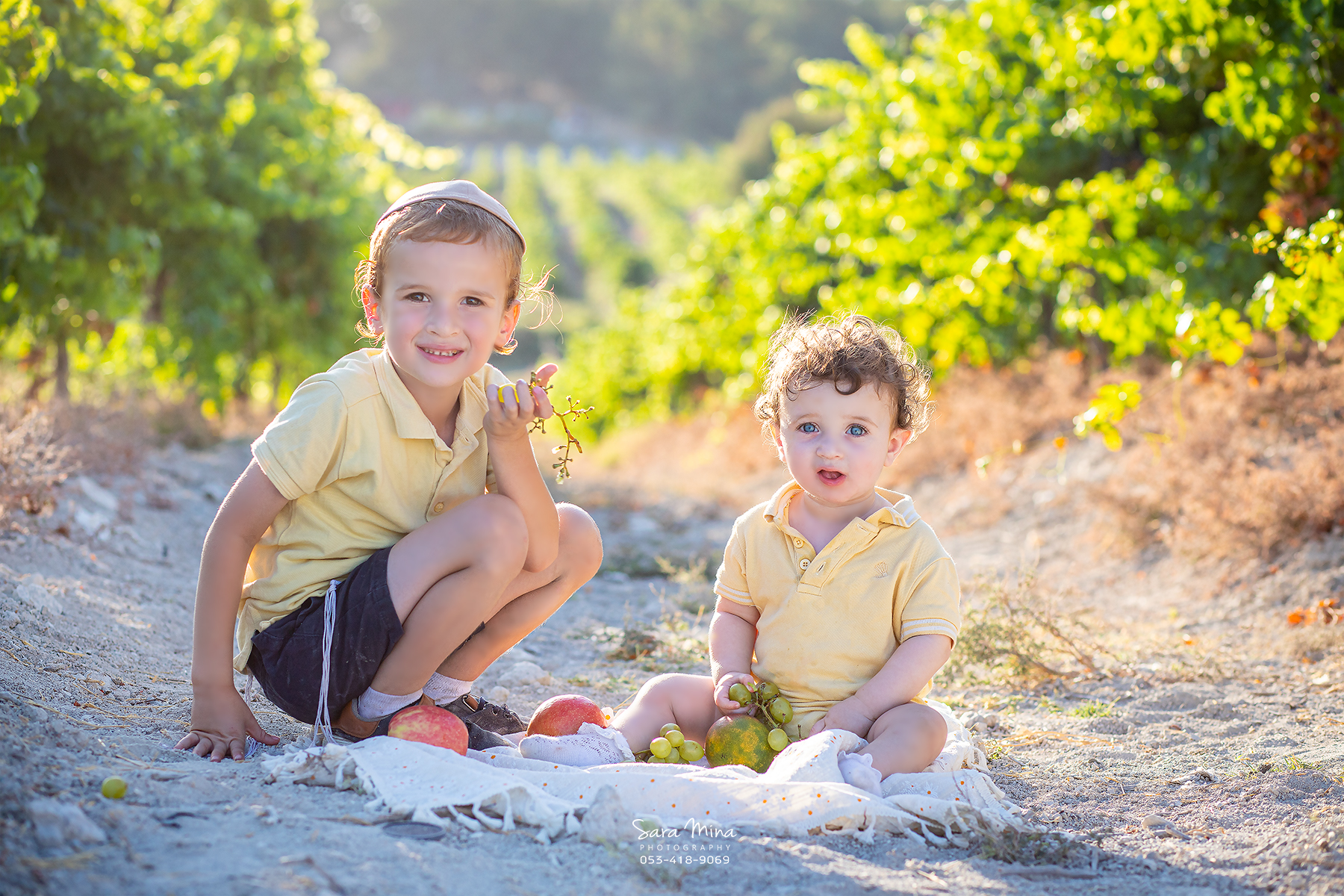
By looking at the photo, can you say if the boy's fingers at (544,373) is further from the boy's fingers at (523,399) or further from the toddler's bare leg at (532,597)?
the toddler's bare leg at (532,597)

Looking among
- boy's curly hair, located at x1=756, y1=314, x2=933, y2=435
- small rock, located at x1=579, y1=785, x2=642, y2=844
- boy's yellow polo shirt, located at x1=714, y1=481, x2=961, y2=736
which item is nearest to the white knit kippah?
boy's curly hair, located at x1=756, y1=314, x2=933, y2=435

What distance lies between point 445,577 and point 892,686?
1081 mm

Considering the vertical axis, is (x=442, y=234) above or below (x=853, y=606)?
above

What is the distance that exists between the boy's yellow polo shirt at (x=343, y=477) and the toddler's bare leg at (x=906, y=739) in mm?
1191

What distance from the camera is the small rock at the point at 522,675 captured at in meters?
3.17

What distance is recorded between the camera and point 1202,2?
15.3ft

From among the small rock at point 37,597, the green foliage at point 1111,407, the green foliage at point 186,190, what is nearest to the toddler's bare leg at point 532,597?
the small rock at point 37,597

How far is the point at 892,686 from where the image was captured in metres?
2.36

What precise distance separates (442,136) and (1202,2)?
6633 cm

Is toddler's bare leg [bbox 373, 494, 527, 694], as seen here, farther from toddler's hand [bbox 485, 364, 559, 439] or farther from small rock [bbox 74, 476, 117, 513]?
small rock [bbox 74, 476, 117, 513]

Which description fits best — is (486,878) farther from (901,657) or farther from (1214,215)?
(1214,215)

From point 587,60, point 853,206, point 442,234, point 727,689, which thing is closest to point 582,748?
point 727,689

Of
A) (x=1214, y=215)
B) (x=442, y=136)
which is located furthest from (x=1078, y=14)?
(x=442, y=136)

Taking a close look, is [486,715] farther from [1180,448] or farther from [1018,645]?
[1180,448]
